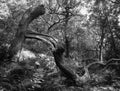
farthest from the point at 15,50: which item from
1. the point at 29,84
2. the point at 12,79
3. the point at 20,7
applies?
the point at 20,7

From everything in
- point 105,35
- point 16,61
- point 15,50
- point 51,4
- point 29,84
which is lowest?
point 29,84

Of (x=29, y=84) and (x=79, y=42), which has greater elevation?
(x=79, y=42)

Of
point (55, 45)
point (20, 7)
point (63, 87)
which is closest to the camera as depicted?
point (63, 87)

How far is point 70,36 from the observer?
13.8 m

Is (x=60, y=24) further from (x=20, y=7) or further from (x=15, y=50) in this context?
(x=15, y=50)

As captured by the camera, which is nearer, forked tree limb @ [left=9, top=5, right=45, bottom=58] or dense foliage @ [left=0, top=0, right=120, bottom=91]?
dense foliage @ [left=0, top=0, right=120, bottom=91]

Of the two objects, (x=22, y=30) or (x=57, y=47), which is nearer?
(x=57, y=47)

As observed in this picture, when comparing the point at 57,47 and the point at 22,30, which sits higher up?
the point at 22,30

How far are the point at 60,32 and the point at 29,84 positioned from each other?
13.9 m

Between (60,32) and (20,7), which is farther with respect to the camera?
(60,32)

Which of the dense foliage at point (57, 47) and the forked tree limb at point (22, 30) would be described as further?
the forked tree limb at point (22, 30)

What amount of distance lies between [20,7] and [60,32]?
7191 millimetres

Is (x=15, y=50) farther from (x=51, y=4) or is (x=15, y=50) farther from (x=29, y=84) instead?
(x=51, y=4)

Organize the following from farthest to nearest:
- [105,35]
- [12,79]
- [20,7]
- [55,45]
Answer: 1. [105,35]
2. [20,7]
3. [55,45]
4. [12,79]
